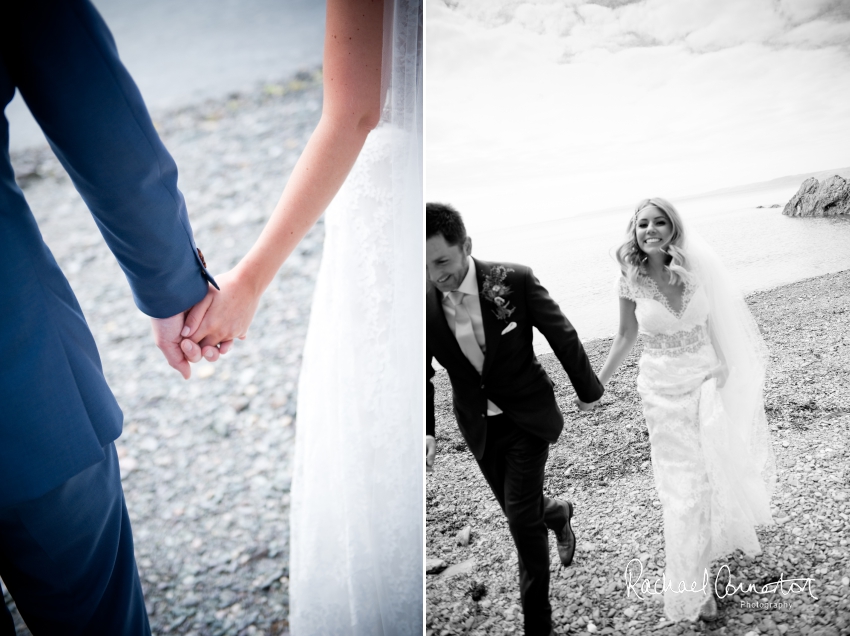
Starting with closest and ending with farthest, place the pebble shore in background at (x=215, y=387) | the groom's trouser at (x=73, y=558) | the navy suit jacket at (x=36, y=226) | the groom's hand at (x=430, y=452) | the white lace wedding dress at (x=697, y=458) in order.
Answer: the navy suit jacket at (x=36, y=226) < the groom's trouser at (x=73, y=558) < the white lace wedding dress at (x=697, y=458) < the groom's hand at (x=430, y=452) < the pebble shore in background at (x=215, y=387)

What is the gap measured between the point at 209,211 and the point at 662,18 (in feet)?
7.86

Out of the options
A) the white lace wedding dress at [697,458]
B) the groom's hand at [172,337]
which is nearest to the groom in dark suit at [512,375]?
the white lace wedding dress at [697,458]

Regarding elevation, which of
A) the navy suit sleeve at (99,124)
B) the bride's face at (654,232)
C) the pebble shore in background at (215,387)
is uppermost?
the navy suit sleeve at (99,124)

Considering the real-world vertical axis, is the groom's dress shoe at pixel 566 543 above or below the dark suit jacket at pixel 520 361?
below

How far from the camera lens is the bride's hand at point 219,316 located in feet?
3.38

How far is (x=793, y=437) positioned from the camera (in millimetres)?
1114

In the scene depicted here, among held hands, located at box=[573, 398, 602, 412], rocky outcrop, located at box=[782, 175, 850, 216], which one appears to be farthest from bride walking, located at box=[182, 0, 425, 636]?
rocky outcrop, located at box=[782, 175, 850, 216]

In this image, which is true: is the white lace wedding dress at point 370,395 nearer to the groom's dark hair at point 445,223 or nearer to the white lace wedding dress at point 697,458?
the groom's dark hair at point 445,223

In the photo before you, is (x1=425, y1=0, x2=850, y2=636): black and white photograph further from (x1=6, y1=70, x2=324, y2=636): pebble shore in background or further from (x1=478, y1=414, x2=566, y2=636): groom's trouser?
(x1=6, y1=70, x2=324, y2=636): pebble shore in background

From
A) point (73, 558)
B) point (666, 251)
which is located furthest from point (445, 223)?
point (73, 558)

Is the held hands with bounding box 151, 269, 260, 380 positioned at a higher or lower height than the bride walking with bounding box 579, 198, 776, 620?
higher

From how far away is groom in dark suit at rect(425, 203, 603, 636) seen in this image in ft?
3.73

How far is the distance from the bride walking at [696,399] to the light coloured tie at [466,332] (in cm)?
27

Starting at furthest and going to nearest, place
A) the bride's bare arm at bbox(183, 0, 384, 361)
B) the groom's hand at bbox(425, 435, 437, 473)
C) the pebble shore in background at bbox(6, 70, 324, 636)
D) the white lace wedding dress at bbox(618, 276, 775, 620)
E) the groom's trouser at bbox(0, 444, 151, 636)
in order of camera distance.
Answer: the pebble shore in background at bbox(6, 70, 324, 636), the groom's hand at bbox(425, 435, 437, 473), the white lace wedding dress at bbox(618, 276, 775, 620), the bride's bare arm at bbox(183, 0, 384, 361), the groom's trouser at bbox(0, 444, 151, 636)
